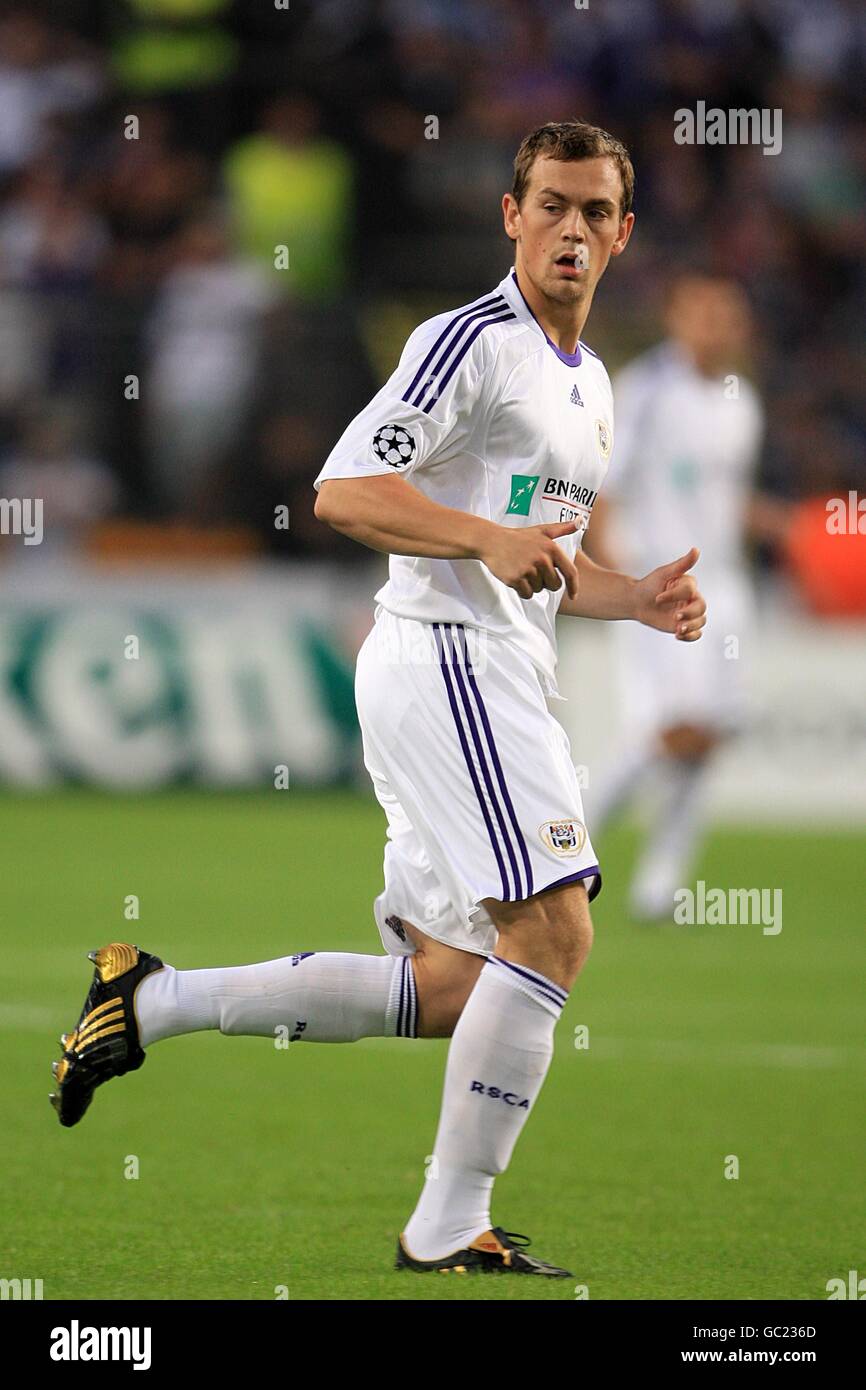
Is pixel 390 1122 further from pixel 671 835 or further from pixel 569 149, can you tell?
pixel 671 835

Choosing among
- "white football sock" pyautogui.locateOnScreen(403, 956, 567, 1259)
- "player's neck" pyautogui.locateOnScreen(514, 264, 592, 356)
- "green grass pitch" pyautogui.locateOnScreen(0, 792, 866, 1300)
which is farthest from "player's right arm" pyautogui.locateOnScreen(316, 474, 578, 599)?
"green grass pitch" pyautogui.locateOnScreen(0, 792, 866, 1300)

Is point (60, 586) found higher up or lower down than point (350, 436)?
higher up

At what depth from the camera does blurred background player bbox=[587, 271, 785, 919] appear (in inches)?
414

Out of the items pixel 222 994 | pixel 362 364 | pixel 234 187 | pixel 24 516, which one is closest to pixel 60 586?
pixel 24 516

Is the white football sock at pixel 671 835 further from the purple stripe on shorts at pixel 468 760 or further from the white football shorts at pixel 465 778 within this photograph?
the purple stripe on shorts at pixel 468 760

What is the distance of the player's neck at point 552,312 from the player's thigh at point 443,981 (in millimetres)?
1296

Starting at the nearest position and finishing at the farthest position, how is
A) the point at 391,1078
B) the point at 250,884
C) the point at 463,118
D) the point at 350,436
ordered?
the point at 350,436 < the point at 391,1078 < the point at 250,884 < the point at 463,118

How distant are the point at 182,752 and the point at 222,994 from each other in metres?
9.65

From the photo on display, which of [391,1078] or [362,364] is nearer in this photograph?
[391,1078]

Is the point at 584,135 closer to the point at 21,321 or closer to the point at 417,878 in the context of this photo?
the point at 417,878

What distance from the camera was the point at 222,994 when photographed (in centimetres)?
472

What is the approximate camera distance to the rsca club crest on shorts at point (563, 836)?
446cm

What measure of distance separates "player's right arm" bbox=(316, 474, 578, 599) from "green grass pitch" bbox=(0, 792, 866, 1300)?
1.39 meters

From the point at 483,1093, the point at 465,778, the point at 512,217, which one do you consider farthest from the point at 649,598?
the point at 483,1093
